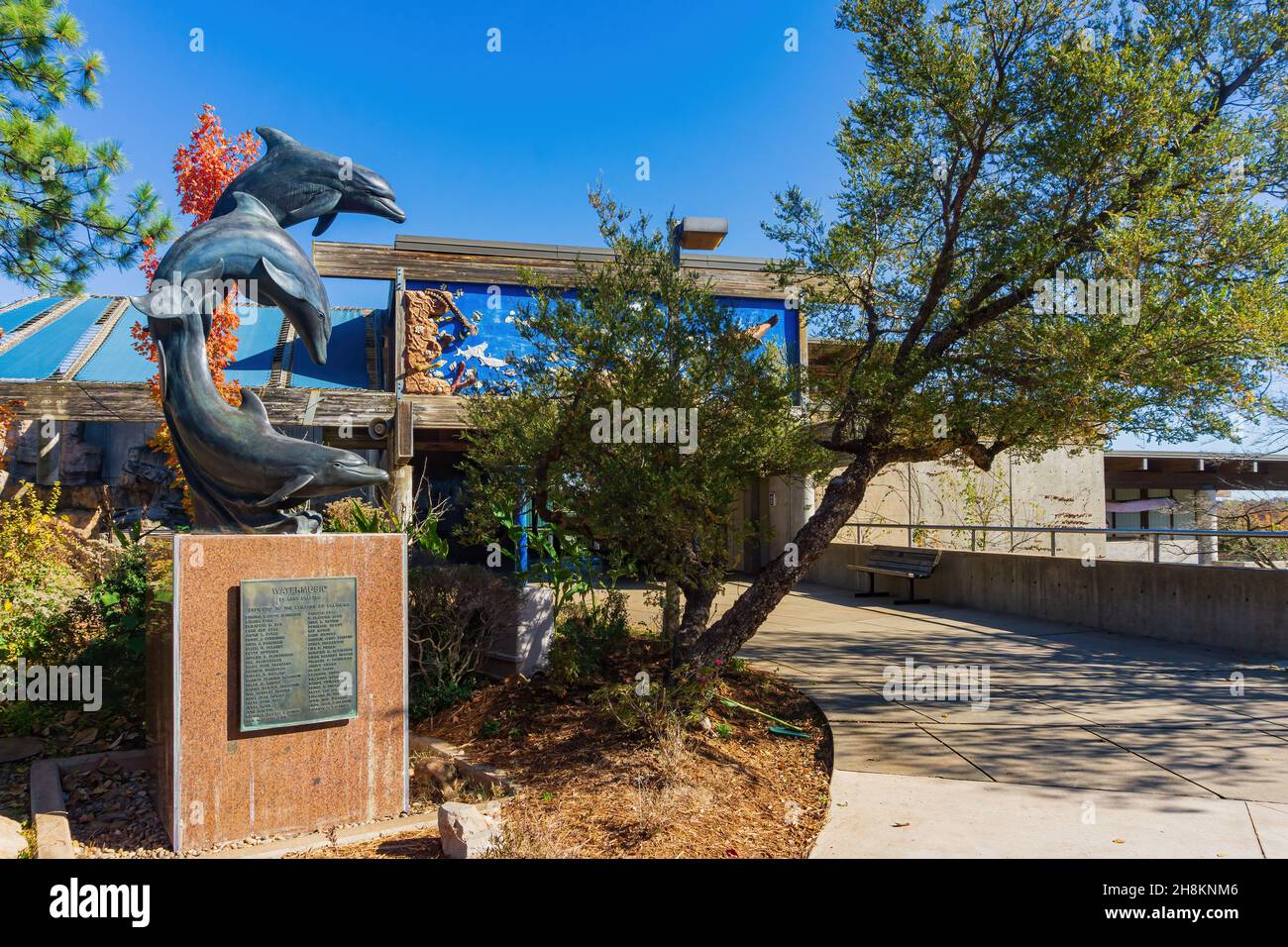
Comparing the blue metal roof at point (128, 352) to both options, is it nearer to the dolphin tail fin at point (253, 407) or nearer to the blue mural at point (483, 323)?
the blue mural at point (483, 323)

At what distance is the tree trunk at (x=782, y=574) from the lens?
6961mm

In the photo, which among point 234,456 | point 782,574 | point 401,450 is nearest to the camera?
point 234,456

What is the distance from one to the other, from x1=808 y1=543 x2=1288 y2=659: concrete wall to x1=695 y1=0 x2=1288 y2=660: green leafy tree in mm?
3996

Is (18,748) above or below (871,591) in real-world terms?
below

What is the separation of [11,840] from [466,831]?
260cm

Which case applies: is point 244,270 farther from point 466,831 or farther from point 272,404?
point 272,404

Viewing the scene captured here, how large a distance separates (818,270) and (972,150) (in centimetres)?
156

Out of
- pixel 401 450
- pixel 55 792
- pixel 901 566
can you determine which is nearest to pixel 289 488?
pixel 55 792

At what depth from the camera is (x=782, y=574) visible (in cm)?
705

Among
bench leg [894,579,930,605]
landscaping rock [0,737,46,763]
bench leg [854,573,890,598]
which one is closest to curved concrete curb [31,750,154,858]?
landscaping rock [0,737,46,763]

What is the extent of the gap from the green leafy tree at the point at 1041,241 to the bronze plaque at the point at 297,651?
9.94ft

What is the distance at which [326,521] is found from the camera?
332 inches

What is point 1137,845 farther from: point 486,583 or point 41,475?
point 41,475
